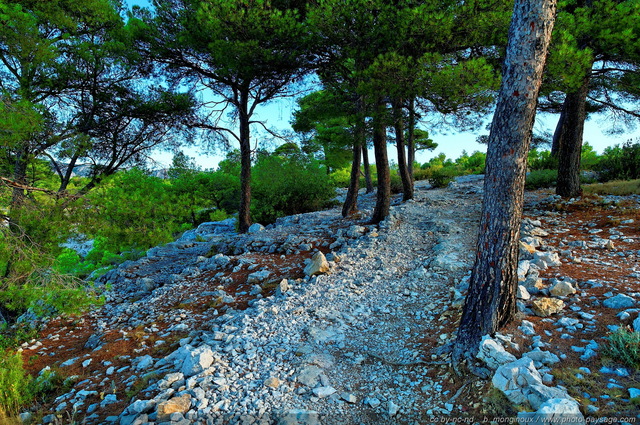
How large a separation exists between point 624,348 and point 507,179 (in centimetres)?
169

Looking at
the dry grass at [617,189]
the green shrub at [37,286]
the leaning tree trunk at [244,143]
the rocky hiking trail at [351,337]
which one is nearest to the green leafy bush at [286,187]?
the leaning tree trunk at [244,143]

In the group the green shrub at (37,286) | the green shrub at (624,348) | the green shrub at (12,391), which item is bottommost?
the green shrub at (12,391)

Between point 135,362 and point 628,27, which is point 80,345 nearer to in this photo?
point 135,362

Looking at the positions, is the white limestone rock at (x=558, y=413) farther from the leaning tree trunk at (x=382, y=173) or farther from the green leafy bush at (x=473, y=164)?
the green leafy bush at (x=473, y=164)

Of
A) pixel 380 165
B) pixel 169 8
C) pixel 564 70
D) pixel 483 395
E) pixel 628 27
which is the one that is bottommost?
pixel 483 395

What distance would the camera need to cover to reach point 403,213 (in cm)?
988

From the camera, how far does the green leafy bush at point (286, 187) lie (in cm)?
1380

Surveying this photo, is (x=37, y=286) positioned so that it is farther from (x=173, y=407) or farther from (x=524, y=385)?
(x=524, y=385)

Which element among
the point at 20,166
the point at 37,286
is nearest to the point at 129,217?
the point at 37,286

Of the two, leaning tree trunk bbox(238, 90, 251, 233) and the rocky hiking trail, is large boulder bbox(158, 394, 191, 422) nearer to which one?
the rocky hiking trail

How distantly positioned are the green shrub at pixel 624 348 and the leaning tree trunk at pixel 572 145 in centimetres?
803

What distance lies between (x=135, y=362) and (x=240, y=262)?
345cm

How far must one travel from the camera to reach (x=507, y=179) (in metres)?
3.21

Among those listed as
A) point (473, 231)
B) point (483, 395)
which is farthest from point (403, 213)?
point (483, 395)
